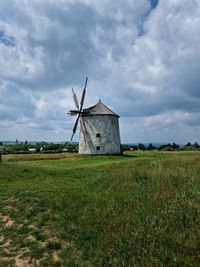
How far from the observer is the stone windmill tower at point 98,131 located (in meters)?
42.6

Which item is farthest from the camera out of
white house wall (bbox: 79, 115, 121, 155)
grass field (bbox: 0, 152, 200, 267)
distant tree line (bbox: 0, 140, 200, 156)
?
distant tree line (bbox: 0, 140, 200, 156)

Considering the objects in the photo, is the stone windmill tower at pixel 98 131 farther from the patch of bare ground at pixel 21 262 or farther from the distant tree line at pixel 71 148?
the patch of bare ground at pixel 21 262

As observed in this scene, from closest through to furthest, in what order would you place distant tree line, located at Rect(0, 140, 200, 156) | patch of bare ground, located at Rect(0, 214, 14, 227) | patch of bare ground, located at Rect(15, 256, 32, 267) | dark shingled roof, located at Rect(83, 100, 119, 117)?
patch of bare ground, located at Rect(15, 256, 32, 267) → patch of bare ground, located at Rect(0, 214, 14, 227) → dark shingled roof, located at Rect(83, 100, 119, 117) → distant tree line, located at Rect(0, 140, 200, 156)

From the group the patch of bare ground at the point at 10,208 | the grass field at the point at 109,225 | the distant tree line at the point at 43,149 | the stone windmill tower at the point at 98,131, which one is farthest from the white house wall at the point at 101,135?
the patch of bare ground at the point at 10,208

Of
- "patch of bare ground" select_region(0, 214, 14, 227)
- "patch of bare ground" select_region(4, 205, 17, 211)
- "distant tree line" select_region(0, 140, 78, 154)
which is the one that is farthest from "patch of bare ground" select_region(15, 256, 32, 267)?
"distant tree line" select_region(0, 140, 78, 154)

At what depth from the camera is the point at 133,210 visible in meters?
8.55

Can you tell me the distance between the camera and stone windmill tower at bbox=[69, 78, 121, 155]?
1677 inches

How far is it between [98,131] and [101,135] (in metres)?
0.71

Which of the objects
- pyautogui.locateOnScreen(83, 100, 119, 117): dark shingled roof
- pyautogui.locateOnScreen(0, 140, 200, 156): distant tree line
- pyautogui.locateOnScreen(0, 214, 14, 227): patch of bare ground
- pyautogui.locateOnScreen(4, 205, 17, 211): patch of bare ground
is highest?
pyautogui.locateOnScreen(83, 100, 119, 117): dark shingled roof

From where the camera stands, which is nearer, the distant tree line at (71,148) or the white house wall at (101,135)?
the white house wall at (101,135)

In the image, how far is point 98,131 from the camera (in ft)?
140

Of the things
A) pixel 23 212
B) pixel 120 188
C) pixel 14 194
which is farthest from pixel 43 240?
pixel 14 194

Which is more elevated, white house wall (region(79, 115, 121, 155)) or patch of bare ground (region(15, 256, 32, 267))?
white house wall (region(79, 115, 121, 155))

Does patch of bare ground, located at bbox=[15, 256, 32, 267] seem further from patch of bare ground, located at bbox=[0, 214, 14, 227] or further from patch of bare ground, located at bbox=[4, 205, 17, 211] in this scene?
patch of bare ground, located at bbox=[4, 205, 17, 211]
